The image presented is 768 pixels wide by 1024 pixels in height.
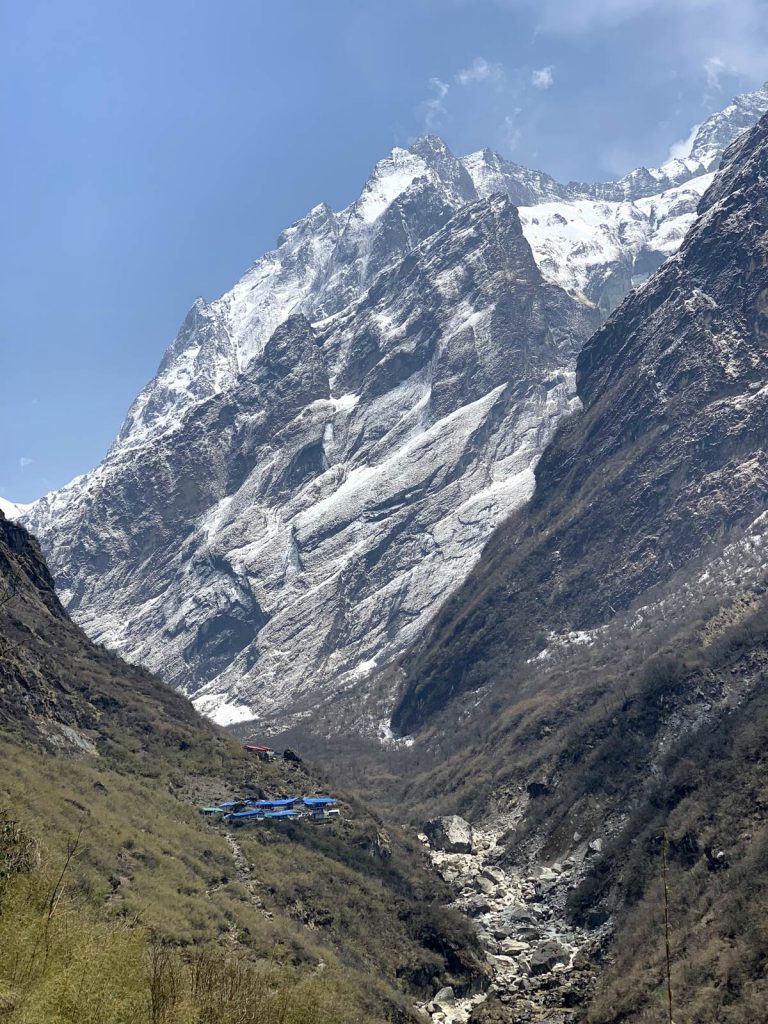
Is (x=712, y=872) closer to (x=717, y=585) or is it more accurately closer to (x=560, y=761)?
(x=560, y=761)

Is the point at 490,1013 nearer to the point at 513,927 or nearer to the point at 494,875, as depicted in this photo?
the point at 513,927

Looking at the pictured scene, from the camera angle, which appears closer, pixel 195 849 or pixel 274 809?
pixel 195 849

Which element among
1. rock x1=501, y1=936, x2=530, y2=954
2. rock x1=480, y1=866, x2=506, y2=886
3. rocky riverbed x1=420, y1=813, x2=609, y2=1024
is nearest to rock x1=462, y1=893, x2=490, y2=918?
rocky riverbed x1=420, y1=813, x2=609, y2=1024

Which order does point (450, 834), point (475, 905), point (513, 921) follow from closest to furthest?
point (513, 921), point (475, 905), point (450, 834)

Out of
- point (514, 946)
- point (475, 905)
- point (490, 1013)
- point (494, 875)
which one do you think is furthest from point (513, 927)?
point (490, 1013)

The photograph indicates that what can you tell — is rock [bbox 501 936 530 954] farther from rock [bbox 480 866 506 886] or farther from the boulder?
rock [bbox 480 866 506 886]

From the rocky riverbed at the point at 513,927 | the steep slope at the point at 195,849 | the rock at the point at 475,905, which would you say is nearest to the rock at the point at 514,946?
the rocky riverbed at the point at 513,927

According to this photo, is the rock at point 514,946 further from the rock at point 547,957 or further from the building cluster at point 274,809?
the building cluster at point 274,809
